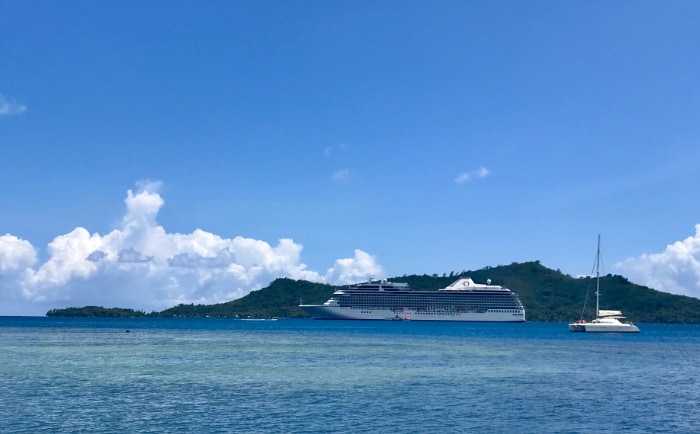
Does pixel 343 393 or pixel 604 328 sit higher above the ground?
pixel 604 328

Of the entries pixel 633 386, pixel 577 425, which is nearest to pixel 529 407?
pixel 577 425

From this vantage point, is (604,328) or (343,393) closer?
(343,393)

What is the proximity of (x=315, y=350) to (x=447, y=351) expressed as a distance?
16.7 m

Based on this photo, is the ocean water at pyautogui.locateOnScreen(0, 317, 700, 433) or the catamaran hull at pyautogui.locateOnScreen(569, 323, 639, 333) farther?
the catamaran hull at pyautogui.locateOnScreen(569, 323, 639, 333)

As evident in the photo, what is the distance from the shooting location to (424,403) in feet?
137

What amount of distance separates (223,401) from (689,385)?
37.0m

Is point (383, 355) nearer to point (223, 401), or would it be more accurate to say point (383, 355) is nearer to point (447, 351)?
point (447, 351)

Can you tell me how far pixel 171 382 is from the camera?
51.1 metres

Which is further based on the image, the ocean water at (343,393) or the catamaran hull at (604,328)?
the catamaran hull at (604,328)

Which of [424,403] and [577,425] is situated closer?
[577,425]

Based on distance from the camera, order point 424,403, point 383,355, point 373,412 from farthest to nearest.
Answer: point 383,355
point 424,403
point 373,412

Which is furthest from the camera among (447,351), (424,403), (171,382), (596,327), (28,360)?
(596,327)

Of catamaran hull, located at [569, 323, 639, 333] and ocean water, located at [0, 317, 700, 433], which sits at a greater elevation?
catamaran hull, located at [569, 323, 639, 333]

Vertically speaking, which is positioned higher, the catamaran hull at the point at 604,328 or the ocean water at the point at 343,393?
the catamaran hull at the point at 604,328
